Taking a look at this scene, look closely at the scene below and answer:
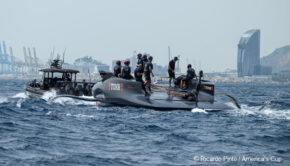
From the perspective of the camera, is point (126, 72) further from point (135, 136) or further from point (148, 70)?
point (135, 136)

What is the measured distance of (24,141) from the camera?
1281 centimetres

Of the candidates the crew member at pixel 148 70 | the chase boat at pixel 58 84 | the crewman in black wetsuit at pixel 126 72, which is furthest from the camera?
the chase boat at pixel 58 84

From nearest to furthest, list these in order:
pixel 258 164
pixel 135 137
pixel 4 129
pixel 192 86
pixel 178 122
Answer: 1. pixel 258 164
2. pixel 135 137
3. pixel 4 129
4. pixel 178 122
5. pixel 192 86

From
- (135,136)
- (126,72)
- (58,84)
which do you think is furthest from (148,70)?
(58,84)

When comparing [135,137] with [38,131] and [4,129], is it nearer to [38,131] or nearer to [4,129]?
[38,131]

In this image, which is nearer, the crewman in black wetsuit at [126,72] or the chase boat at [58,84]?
the crewman in black wetsuit at [126,72]

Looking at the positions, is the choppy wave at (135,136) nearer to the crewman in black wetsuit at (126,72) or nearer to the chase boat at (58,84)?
the crewman in black wetsuit at (126,72)

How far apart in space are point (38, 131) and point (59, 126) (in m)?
1.21

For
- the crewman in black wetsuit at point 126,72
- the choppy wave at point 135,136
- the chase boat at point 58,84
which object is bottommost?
the choppy wave at point 135,136

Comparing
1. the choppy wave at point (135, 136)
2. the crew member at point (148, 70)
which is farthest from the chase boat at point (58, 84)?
the choppy wave at point (135, 136)

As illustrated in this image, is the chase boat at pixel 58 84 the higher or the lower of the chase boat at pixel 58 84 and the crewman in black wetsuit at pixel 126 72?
the lower

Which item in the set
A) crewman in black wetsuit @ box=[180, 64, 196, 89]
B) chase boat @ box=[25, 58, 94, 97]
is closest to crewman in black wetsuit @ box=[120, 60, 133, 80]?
crewman in black wetsuit @ box=[180, 64, 196, 89]

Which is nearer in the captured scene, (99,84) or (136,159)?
(136,159)

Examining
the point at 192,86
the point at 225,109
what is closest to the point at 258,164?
the point at 225,109
